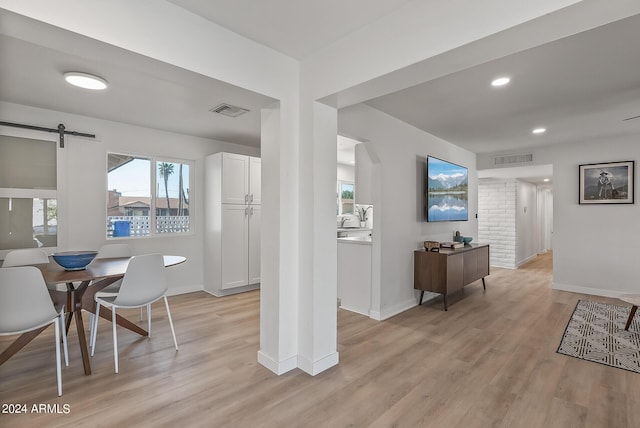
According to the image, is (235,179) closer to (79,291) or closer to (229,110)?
(229,110)

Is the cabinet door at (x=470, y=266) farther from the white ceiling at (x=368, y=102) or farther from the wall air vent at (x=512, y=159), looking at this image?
the wall air vent at (x=512, y=159)

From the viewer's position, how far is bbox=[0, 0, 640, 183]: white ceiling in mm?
1896

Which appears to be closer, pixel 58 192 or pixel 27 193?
pixel 27 193

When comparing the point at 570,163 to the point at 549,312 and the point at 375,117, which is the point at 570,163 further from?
the point at 375,117

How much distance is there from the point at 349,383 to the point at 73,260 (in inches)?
92.3

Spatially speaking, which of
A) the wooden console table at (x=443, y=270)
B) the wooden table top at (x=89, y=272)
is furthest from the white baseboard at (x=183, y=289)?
the wooden console table at (x=443, y=270)

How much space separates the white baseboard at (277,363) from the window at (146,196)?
289cm

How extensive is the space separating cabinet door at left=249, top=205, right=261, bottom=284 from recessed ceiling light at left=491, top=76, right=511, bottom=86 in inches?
139

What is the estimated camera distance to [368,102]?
337cm

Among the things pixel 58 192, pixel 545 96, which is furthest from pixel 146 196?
pixel 545 96

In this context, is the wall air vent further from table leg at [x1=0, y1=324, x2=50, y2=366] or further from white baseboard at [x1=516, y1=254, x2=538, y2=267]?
table leg at [x1=0, y1=324, x2=50, y2=366]

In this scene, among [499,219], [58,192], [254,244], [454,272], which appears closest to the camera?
[58,192]

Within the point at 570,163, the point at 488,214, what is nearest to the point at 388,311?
the point at 570,163

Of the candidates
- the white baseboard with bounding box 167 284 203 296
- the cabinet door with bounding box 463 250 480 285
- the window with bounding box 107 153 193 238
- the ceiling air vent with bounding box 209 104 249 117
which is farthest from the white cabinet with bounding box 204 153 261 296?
the cabinet door with bounding box 463 250 480 285
